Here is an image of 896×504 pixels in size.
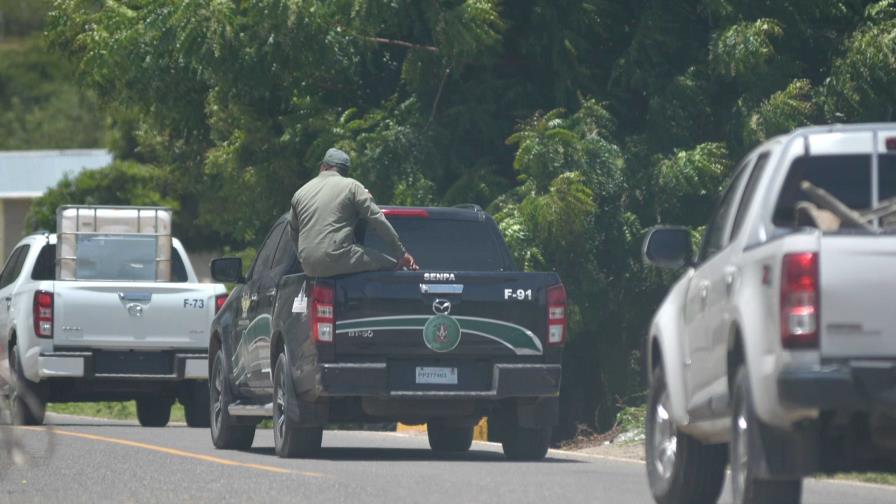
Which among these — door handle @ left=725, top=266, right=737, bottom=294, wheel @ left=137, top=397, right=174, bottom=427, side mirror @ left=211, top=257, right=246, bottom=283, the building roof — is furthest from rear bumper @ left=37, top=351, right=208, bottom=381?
the building roof

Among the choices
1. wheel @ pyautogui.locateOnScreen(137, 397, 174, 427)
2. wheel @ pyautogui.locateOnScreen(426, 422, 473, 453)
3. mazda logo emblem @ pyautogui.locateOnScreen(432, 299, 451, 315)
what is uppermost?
mazda logo emblem @ pyautogui.locateOnScreen(432, 299, 451, 315)

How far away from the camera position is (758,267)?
8461mm

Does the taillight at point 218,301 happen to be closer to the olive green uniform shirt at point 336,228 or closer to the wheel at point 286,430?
the wheel at point 286,430

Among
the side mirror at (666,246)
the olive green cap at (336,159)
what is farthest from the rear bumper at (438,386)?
the side mirror at (666,246)

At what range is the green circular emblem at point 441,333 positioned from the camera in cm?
1436

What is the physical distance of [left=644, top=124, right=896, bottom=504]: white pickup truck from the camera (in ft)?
26.1

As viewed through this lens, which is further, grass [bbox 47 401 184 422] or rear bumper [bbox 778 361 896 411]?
grass [bbox 47 401 184 422]

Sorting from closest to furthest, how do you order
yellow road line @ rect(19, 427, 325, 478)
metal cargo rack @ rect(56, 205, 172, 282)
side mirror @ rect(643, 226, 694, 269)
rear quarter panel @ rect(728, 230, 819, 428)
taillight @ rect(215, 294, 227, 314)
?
rear quarter panel @ rect(728, 230, 819, 428), side mirror @ rect(643, 226, 694, 269), yellow road line @ rect(19, 427, 325, 478), taillight @ rect(215, 294, 227, 314), metal cargo rack @ rect(56, 205, 172, 282)

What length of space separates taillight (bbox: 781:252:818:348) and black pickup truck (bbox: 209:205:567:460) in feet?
21.1

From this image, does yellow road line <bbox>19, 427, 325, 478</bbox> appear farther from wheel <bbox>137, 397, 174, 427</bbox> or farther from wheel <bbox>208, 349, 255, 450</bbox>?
wheel <bbox>137, 397, 174, 427</bbox>

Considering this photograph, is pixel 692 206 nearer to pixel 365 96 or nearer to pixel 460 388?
pixel 365 96

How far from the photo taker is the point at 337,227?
14.5m

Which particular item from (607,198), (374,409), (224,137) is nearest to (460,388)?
(374,409)

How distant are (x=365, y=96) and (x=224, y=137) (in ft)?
8.59
